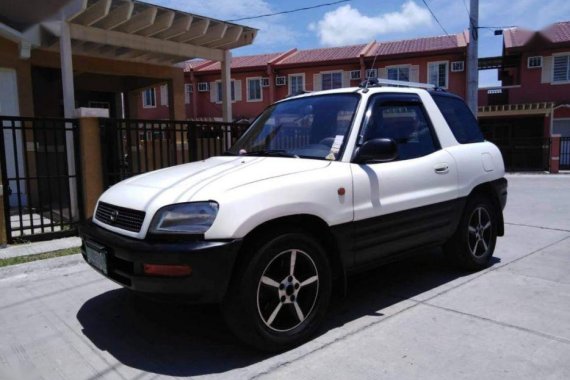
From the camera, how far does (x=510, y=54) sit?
24141 millimetres

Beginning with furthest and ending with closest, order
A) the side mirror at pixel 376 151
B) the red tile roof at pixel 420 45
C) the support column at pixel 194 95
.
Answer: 1. the support column at pixel 194 95
2. the red tile roof at pixel 420 45
3. the side mirror at pixel 376 151

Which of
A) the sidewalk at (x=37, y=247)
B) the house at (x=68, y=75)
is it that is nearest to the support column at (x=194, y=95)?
the house at (x=68, y=75)

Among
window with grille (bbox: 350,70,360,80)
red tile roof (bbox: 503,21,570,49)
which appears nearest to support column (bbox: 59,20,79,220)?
window with grille (bbox: 350,70,360,80)

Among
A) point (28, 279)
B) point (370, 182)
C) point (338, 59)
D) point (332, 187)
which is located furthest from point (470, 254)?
point (338, 59)

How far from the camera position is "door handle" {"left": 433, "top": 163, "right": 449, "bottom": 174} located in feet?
14.3

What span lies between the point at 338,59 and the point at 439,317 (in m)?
24.2

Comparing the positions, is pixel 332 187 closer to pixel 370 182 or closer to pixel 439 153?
pixel 370 182

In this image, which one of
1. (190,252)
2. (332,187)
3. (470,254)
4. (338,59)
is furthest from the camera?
(338,59)

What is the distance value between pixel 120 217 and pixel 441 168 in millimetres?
2931

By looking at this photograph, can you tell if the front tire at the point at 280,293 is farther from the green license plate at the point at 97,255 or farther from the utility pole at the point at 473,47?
the utility pole at the point at 473,47

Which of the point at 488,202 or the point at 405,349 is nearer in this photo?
the point at 405,349

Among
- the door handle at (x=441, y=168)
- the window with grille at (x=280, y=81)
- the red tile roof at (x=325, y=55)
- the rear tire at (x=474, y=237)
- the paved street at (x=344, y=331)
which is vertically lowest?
the paved street at (x=344, y=331)

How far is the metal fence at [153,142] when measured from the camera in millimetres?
7102

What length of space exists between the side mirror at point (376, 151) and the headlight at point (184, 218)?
1.32 metres
